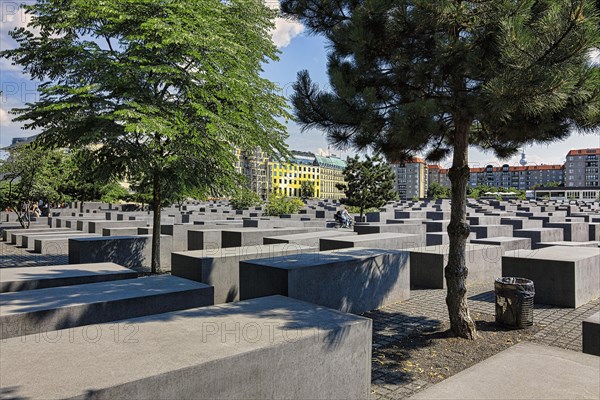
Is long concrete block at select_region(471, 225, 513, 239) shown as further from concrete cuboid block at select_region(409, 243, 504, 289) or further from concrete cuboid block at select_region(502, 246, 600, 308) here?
concrete cuboid block at select_region(502, 246, 600, 308)

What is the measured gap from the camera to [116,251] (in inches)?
493

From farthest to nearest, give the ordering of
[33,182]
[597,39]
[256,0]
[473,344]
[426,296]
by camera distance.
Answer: [33,182] < [256,0] < [426,296] < [473,344] < [597,39]

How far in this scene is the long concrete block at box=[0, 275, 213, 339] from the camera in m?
5.11

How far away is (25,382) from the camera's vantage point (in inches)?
114

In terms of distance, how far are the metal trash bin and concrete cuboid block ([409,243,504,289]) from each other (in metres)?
2.96

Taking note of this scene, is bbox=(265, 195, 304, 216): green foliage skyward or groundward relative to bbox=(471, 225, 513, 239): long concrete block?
skyward

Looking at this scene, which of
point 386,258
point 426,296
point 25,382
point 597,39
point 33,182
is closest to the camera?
point 25,382

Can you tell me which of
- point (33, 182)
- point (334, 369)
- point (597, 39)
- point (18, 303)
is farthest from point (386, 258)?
point (33, 182)

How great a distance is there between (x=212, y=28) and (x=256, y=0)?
3158mm

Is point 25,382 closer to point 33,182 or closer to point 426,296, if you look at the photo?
point 426,296

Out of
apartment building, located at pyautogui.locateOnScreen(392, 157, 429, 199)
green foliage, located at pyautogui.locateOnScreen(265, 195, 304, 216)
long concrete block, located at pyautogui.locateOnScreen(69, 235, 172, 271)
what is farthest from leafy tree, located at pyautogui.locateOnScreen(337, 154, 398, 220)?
apartment building, located at pyautogui.locateOnScreen(392, 157, 429, 199)

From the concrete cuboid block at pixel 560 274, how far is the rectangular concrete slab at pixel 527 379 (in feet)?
17.9

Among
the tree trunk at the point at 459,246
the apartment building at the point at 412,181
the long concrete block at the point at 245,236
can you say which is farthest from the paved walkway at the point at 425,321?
the apartment building at the point at 412,181

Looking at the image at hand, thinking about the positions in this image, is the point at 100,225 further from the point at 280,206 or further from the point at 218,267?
the point at 280,206
